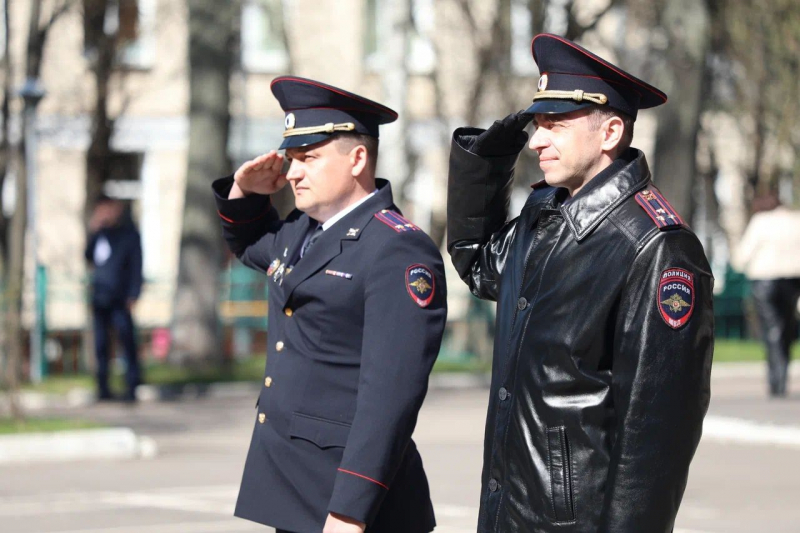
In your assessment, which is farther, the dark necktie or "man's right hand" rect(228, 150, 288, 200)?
"man's right hand" rect(228, 150, 288, 200)

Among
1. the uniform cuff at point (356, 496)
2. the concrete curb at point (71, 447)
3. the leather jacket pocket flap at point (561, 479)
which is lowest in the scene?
the concrete curb at point (71, 447)

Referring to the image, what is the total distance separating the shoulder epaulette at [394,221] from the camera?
14.1 ft

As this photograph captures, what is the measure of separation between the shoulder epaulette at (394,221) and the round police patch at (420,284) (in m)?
Answer: 0.16

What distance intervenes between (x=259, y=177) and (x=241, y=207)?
0.40 ft

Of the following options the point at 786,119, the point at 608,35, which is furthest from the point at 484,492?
the point at 608,35

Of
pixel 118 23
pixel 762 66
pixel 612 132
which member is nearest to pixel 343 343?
pixel 612 132

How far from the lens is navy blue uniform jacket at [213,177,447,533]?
13.1ft

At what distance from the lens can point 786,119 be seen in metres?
22.9

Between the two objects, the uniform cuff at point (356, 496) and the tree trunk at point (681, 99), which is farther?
the tree trunk at point (681, 99)

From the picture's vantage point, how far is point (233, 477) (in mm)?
10164

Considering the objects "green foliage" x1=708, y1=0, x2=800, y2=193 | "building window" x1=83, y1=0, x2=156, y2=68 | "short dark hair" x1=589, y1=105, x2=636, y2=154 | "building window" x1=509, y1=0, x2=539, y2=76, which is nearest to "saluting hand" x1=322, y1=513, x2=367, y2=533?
"short dark hair" x1=589, y1=105, x2=636, y2=154

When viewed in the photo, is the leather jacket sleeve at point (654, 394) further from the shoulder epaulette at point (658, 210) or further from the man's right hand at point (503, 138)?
the man's right hand at point (503, 138)

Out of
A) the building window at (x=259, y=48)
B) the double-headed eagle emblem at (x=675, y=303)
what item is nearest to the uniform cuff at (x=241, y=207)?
the double-headed eagle emblem at (x=675, y=303)

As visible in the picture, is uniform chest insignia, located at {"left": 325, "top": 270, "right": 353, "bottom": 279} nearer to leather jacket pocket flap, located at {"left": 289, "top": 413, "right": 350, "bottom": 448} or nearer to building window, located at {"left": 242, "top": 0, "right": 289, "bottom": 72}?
leather jacket pocket flap, located at {"left": 289, "top": 413, "right": 350, "bottom": 448}
